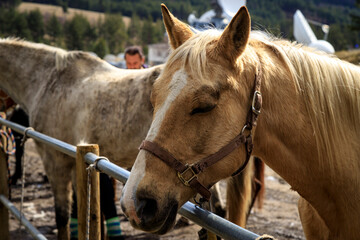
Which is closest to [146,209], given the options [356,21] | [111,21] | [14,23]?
[356,21]

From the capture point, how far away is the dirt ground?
422 cm

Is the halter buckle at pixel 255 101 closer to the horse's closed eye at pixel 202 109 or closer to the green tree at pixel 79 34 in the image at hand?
the horse's closed eye at pixel 202 109

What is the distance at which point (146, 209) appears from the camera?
4.19 feet

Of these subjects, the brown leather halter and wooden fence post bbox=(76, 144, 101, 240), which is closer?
the brown leather halter

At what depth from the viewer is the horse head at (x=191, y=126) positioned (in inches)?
50.4

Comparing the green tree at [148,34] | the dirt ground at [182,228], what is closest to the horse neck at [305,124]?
the dirt ground at [182,228]

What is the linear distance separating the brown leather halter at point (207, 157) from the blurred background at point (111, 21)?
24.0 metres

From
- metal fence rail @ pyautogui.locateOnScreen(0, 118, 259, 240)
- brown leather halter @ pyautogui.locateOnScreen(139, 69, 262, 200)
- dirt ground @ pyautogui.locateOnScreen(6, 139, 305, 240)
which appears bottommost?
dirt ground @ pyautogui.locateOnScreen(6, 139, 305, 240)

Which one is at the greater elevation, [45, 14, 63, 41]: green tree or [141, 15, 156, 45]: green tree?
[45, 14, 63, 41]: green tree

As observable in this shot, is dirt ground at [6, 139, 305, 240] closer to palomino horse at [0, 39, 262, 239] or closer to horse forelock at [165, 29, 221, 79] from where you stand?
palomino horse at [0, 39, 262, 239]

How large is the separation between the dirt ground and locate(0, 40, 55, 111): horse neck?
1702 millimetres

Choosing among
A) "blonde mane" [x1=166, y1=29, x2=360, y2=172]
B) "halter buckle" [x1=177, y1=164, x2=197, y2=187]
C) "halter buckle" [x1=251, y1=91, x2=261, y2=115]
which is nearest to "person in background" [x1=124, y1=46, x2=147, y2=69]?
"blonde mane" [x1=166, y1=29, x2=360, y2=172]

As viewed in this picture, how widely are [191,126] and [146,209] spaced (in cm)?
39

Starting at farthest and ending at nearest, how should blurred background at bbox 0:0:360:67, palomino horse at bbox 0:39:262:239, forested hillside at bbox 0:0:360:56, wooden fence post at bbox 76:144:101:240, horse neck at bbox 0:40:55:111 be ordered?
forested hillside at bbox 0:0:360:56, blurred background at bbox 0:0:360:67, horse neck at bbox 0:40:55:111, palomino horse at bbox 0:39:262:239, wooden fence post at bbox 76:144:101:240
